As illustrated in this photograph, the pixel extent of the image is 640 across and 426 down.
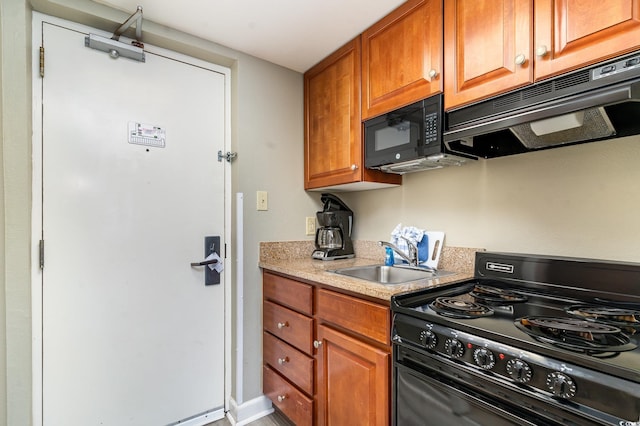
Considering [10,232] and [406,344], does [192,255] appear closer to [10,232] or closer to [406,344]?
[10,232]

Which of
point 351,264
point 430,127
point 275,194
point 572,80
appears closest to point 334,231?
point 351,264

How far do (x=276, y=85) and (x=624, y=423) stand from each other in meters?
2.13

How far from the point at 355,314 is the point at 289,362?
63 centimetres

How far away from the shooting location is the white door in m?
1.46

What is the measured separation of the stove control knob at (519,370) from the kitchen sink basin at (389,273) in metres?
0.75

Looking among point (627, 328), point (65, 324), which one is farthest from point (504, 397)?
point (65, 324)

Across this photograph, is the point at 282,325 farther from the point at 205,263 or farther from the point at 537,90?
the point at 537,90

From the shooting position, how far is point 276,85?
2.06 m

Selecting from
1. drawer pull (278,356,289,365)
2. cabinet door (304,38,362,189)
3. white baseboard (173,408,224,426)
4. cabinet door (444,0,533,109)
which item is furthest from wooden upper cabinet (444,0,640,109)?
white baseboard (173,408,224,426)

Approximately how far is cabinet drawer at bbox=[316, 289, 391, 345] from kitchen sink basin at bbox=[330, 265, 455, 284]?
19 cm

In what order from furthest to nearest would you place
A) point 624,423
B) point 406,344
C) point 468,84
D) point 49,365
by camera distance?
point 49,365, point 468,84, point 406,344, point 624,423

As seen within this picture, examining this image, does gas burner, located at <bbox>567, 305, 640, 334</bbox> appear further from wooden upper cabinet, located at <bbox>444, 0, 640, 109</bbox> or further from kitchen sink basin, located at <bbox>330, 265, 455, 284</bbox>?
wooden upper cabinet, located at <bbox>444, 0, 640, 109</bbox>

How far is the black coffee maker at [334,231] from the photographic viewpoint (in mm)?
2049

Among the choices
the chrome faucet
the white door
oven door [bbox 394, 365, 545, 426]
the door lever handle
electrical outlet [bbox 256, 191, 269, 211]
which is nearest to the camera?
oven door [bbox 394, 365, 545, 426]
